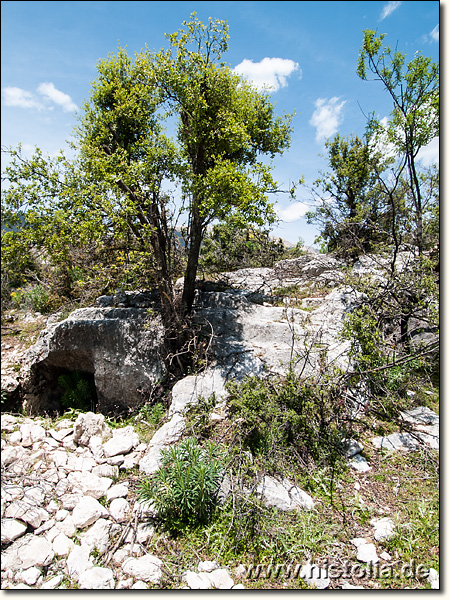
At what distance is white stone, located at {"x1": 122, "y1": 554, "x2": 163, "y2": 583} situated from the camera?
3.58 m

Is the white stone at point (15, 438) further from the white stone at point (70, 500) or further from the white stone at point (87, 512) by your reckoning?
the white stone at point (87, 512)

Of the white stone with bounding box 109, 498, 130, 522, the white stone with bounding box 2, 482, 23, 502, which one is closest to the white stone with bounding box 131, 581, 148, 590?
the white stone with bounding box 109, 498, 130, 522

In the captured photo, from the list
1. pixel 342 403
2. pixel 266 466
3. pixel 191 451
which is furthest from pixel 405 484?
pixel 191 451

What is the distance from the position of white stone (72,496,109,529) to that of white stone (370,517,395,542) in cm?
362

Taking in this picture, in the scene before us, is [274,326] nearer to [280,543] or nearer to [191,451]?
[191,451]

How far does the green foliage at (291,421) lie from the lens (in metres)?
5.16

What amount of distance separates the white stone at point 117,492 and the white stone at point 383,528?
→ 11.6 feet

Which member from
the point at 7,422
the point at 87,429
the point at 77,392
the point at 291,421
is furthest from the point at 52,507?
the point at 77,392

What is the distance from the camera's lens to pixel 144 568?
3650 millimetres

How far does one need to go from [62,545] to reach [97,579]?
78cm

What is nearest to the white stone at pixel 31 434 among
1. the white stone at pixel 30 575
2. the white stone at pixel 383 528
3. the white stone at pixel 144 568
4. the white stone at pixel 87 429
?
the white stone at pixel 87 429

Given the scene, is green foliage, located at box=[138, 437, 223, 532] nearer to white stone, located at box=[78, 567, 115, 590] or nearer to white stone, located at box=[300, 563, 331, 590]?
white stone, located at box=[78, 567, 115, 590]

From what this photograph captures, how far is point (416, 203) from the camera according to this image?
26.8 feet

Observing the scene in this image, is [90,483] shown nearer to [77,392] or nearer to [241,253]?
[77,392]
